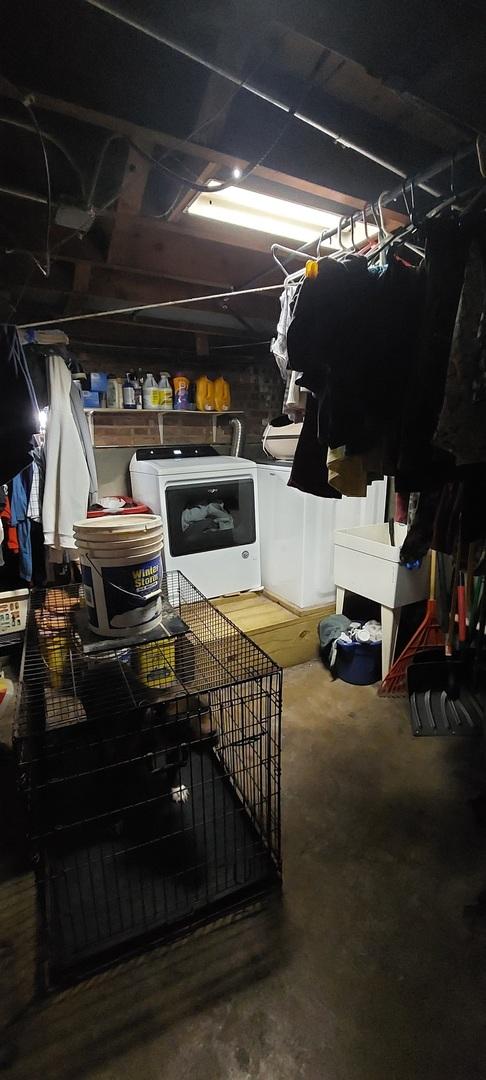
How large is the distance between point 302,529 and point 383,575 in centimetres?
53

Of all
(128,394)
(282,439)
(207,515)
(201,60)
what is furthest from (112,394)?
(201,60)

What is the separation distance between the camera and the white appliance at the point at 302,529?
2.70 metres

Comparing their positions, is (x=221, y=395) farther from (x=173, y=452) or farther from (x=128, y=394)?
(x=128, y=394)

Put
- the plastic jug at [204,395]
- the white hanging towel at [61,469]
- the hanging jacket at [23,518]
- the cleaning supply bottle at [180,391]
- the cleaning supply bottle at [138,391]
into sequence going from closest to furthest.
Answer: the hanging jacket at [23,518] < the white hanging towel at [61,469] < the cleaning supply bottle at [138,391] < the cleaning supply bottle at [180,391] < the plastic jug at [204,395]

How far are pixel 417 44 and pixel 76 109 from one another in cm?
75

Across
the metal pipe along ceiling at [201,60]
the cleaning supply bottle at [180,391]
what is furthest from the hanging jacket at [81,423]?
the metal pipe along ceiling at [201,60]

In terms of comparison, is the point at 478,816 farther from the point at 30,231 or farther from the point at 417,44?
the point at 30,231

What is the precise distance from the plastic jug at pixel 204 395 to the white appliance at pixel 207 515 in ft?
1.57

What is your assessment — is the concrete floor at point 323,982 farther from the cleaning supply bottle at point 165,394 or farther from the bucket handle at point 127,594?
the cleaning supply bottle at point 165,394

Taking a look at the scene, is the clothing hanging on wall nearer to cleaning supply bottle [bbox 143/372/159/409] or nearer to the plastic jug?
cleaning supply bottle [bbox 143/372/159/409]

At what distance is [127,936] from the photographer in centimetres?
125

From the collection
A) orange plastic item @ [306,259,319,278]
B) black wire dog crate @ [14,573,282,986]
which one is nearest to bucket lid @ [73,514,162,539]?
black wire dog crate @ [14,573,282,986]

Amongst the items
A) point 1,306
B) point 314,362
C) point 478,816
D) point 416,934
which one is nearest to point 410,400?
point 314,362

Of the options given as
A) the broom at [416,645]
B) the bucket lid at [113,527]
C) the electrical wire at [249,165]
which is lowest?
the broom at [416,645]
